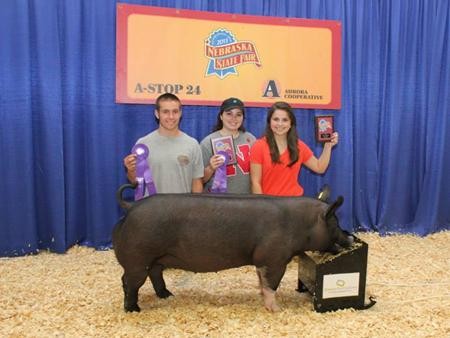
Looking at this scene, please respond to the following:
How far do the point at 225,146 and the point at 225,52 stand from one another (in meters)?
1.06

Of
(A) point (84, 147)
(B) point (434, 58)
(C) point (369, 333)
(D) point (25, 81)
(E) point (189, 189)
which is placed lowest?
(C) point (369, 333)

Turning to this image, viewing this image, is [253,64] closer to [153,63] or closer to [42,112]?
[153,63]

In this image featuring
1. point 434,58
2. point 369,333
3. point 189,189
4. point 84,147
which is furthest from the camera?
point 434,58

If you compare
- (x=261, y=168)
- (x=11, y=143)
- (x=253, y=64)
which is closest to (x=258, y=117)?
(x=253, y=64)

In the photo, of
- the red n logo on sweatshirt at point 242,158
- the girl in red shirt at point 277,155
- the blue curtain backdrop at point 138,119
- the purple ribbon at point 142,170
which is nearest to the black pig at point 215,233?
the purple ribbon at point 142,170

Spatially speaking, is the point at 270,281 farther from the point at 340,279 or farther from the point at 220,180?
the point at 220,180

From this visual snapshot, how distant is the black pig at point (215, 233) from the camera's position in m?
2.33

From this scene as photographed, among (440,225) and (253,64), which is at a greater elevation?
(253,64)

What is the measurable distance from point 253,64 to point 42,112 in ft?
6.03

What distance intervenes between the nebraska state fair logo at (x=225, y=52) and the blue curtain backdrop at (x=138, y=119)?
0.27 meters

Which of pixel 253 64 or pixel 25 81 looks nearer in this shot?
pixel 25 81

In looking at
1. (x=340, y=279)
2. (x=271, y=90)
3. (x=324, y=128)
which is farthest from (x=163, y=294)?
(x=271, y=90)

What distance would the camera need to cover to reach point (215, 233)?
7.77 feet

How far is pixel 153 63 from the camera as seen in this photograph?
3.71m
